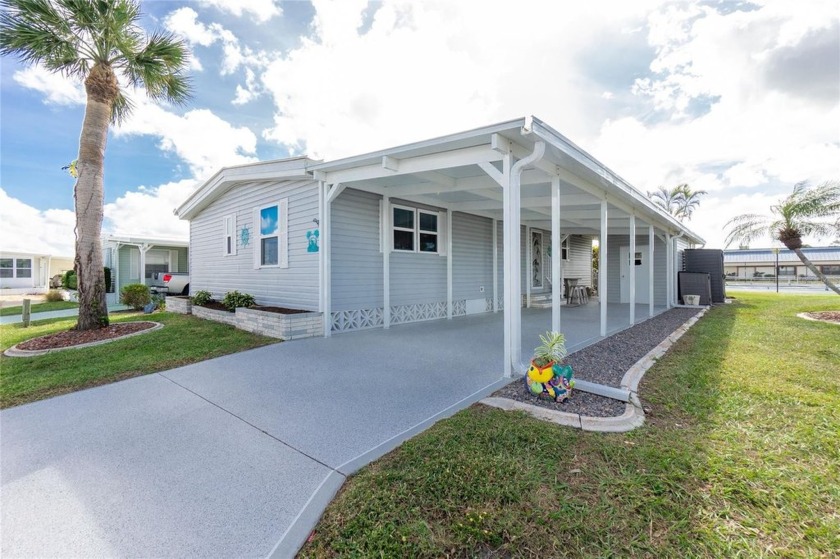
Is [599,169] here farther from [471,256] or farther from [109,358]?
[109,358]

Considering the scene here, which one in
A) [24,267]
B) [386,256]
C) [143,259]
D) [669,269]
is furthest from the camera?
[24,267]

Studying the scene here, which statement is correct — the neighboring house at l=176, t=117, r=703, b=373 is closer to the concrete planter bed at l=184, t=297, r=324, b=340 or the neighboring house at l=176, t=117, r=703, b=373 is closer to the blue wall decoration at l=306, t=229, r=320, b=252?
the blue wall decoration at l=306, t=229, r=320, b=252

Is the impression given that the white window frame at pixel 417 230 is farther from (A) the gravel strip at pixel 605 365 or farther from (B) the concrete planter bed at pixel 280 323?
(A) the gravel strip at pixel 605 365

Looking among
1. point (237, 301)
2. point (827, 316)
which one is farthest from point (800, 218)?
point (237, 301)

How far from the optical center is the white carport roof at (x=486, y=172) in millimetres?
4535

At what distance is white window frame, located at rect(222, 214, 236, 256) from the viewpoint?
9766 millimetres

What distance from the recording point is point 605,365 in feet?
16.1

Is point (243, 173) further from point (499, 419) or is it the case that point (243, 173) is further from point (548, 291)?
point (548, 291)

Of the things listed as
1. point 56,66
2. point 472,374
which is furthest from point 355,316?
point 56,66

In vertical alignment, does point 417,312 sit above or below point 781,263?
below

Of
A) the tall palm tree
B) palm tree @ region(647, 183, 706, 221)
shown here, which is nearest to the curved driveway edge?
the tall palm tree

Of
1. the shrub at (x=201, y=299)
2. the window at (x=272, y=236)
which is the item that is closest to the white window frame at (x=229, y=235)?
the shrub at (x=201, y=299)

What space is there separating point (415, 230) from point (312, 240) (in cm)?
276

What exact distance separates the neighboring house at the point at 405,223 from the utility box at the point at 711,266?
3970 millimetres
